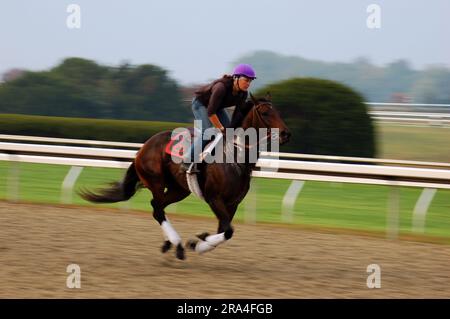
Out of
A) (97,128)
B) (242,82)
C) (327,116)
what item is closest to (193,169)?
(242,82)

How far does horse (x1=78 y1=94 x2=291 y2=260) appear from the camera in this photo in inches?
265

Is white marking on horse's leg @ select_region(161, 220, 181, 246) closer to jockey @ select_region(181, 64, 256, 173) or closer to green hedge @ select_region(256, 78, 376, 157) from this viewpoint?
jockey @ select_region(181, 64, 256, 173)

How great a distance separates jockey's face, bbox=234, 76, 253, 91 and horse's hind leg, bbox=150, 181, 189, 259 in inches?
49.5

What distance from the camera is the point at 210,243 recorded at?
679 cm

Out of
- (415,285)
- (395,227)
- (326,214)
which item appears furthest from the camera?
(326,214)

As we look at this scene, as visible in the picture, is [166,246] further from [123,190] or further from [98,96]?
[98,96]

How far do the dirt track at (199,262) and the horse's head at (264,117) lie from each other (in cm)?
117

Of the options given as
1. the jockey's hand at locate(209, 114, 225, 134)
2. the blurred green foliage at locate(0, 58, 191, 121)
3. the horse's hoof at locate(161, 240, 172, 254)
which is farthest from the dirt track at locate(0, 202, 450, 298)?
the blurred green foliage at locate(0, 58, 191, 121)

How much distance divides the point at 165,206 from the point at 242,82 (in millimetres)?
1472

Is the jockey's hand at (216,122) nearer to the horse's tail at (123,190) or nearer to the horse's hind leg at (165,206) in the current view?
the horse's hind leg at (165,206)

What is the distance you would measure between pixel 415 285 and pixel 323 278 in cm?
70

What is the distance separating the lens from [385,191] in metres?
13.0

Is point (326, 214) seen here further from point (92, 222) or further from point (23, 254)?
point (23, 254)
